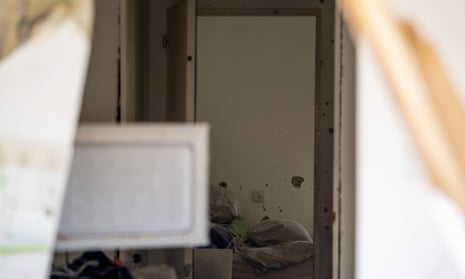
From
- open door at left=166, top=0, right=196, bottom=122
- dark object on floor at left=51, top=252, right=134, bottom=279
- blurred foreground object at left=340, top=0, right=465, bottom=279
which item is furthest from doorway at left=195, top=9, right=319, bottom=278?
blurred foreground object at left=340, top=0, right=465, bottom=279

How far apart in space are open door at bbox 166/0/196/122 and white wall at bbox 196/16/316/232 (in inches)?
34.5

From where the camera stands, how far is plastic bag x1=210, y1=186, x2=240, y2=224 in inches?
124

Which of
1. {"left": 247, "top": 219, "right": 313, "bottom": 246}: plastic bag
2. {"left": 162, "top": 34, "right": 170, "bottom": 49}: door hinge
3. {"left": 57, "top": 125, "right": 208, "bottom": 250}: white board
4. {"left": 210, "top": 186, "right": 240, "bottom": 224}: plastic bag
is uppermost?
{"left": 162, "top": 34, "right": 170, "bottom": 49}: door hinge

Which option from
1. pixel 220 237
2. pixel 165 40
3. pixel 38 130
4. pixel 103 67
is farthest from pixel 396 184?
pixel 220 237

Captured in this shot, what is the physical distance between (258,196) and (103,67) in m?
1.99

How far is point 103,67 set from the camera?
1592 mm

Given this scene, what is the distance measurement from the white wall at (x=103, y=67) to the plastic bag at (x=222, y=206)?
1.63m

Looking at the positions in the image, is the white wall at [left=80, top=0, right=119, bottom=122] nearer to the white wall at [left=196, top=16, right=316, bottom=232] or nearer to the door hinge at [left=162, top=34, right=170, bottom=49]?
the door hinge at [left=162, top=34, right=170, bottom=49]

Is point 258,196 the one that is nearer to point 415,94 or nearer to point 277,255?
point 277,255

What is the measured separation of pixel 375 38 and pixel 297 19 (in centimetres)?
274

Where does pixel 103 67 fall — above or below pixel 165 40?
below

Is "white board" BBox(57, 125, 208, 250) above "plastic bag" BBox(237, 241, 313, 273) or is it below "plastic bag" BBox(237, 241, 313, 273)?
above

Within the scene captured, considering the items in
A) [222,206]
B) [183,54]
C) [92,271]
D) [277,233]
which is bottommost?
[277,233]

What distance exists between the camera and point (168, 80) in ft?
7.84
